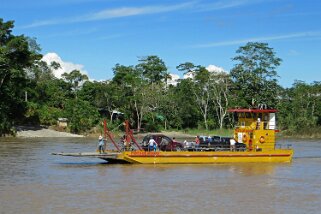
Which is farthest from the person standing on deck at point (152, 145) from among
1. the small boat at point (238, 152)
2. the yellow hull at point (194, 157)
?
the yellow hull at point (194, 157)

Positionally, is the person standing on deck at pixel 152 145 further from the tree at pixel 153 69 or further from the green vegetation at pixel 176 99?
the tree at pixel 153 69

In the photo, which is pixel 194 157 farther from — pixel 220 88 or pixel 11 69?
pixel 220 88

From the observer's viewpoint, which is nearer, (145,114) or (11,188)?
(11,188)

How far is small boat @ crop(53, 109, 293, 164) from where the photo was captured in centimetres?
2819

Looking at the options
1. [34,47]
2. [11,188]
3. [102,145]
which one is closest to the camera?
[11,188]

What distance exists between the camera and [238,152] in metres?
29.7

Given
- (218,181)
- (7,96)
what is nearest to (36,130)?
(7,96)

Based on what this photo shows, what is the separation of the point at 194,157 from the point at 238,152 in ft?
8.98

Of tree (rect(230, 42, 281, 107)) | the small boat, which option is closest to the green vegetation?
tree (rect(230, 42, 281, 107))

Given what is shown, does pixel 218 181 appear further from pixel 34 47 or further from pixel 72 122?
pixel 34 47

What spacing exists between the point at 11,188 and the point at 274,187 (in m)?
10.6

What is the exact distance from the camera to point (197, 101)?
82.8 meters

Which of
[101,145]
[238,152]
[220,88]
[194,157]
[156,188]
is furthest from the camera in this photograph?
[220,88]

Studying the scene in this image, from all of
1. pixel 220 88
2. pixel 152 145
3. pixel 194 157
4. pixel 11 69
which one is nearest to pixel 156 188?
pixel 152 145
